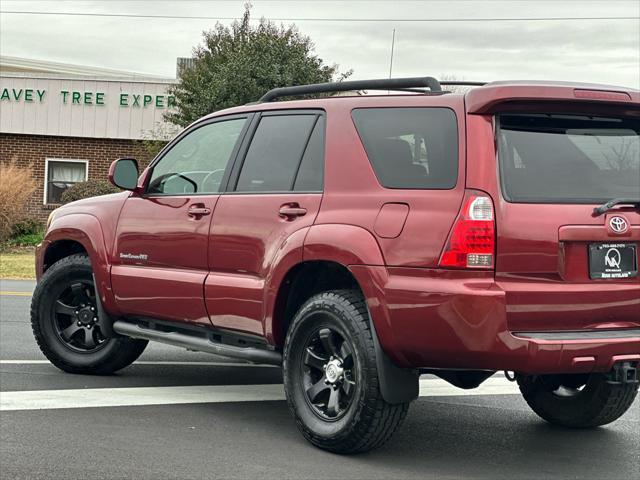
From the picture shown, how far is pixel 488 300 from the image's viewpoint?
16.4ft

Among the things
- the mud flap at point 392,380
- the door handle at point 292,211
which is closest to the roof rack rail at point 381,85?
the door handle at point 292,211

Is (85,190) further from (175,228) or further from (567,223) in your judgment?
(567,223)

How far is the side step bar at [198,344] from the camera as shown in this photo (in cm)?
616

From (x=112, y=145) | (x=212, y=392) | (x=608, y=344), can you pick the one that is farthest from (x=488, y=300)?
(x=112, y=145)

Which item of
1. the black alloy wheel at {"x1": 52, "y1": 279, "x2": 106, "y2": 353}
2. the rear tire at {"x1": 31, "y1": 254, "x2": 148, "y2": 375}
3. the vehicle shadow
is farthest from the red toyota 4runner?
the black alloy wheel at {"x1": 52, "y1": 279, "x2": 106, "y2": 353}

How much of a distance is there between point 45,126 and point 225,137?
25.9m

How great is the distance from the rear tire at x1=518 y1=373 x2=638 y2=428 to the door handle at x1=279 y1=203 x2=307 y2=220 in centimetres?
161

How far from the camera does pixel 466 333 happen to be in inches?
198

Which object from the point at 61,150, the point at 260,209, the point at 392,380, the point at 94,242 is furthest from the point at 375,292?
the point at 61,150

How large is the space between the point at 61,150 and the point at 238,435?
2691cm

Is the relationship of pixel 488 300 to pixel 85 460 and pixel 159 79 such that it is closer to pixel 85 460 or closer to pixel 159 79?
pixel 85 460

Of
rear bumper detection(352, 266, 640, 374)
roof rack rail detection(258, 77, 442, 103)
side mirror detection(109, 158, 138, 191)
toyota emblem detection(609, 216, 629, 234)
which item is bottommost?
rear bumper detection(352, 266, 640, 374)

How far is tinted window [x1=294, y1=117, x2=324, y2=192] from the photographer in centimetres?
591

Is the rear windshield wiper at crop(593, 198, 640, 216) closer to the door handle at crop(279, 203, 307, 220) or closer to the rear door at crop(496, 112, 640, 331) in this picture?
the rear door at crop(496, 112, 640, 331)
